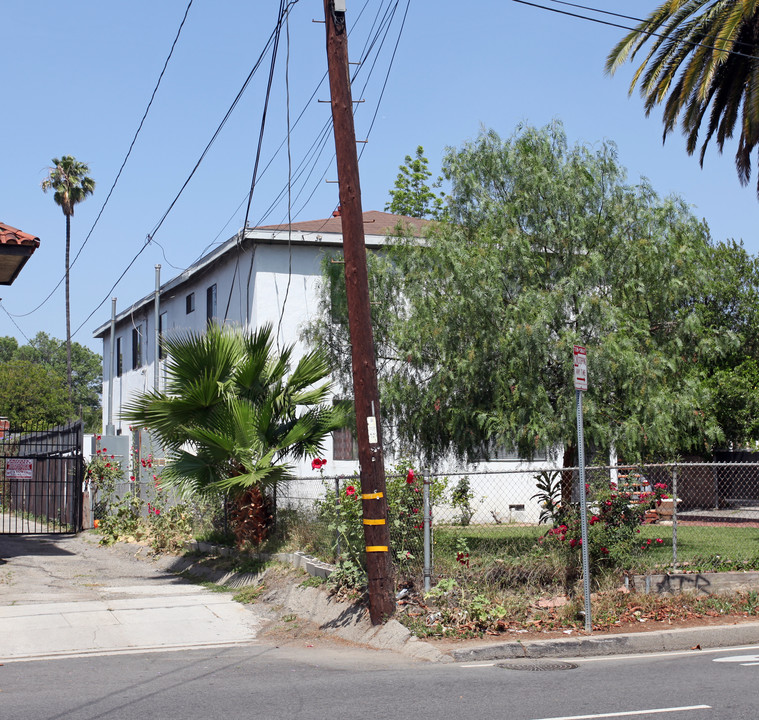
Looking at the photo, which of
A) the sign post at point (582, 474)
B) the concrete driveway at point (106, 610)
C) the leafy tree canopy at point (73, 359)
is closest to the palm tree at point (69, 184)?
the concrete driveway at point (106, 610)

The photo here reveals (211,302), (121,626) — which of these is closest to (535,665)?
(121,626)

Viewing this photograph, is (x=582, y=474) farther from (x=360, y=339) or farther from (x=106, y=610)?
(x=106, y=610)

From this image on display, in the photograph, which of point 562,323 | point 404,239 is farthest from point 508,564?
point 404,239

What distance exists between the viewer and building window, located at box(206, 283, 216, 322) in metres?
23.9

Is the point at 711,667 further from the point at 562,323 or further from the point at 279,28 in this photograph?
the point at 279,28

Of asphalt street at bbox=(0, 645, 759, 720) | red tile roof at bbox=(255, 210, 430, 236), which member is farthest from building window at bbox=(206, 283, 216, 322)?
asphalt street at bbox=(0, 645, 759, 720)

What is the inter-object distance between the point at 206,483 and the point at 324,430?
2032 mm

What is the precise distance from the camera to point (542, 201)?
13.4 meters

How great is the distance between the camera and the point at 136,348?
1252 inches

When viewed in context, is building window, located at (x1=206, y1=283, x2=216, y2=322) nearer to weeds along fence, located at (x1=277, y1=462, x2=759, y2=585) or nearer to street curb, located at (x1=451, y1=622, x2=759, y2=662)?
weeds along fence, located at (x1=277, y1=462, x2=759, y2=585)

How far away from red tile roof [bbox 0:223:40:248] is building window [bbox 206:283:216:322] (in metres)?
8.76

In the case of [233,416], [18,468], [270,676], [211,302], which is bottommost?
[270,676]

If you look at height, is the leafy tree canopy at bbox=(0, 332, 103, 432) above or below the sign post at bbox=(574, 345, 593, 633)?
above

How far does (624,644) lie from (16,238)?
462 inches
